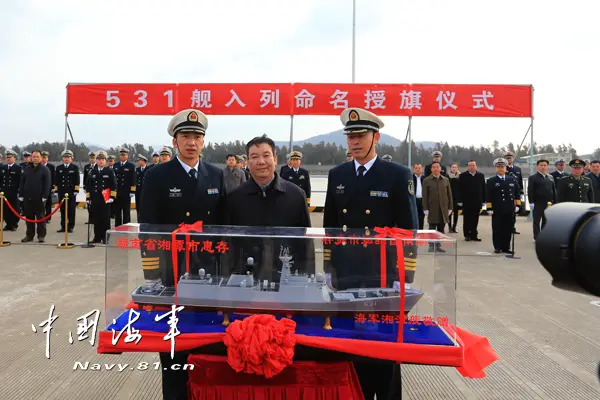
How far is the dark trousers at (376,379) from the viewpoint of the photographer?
6.66ft

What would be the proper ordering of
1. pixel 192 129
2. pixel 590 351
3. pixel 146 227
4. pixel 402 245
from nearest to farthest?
pixel 402 245, pixel 146 227, pixel 192 129, pixel 590 351

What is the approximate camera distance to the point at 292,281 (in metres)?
1.77

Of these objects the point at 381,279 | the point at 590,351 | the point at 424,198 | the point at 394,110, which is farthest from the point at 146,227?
the point at 394,110

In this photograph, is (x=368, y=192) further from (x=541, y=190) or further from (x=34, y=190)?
(x=34, y=190)

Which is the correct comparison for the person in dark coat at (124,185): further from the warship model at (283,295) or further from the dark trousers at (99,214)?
the warship model at (283,295)

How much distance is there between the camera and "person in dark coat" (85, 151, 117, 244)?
7.46m

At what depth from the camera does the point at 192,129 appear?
230 centimetres

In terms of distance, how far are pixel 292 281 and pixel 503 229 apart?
20.8 ft

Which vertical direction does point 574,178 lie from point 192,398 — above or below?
above

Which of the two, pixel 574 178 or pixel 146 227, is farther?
pixel 574 178

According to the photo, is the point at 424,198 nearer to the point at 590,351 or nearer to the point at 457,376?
the point at 590,351

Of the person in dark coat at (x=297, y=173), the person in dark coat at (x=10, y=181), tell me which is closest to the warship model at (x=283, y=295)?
the person in dark coat at (x=297, y=173)

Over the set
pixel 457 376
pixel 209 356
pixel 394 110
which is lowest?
pixel 457 376

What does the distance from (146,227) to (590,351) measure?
3160 mm
